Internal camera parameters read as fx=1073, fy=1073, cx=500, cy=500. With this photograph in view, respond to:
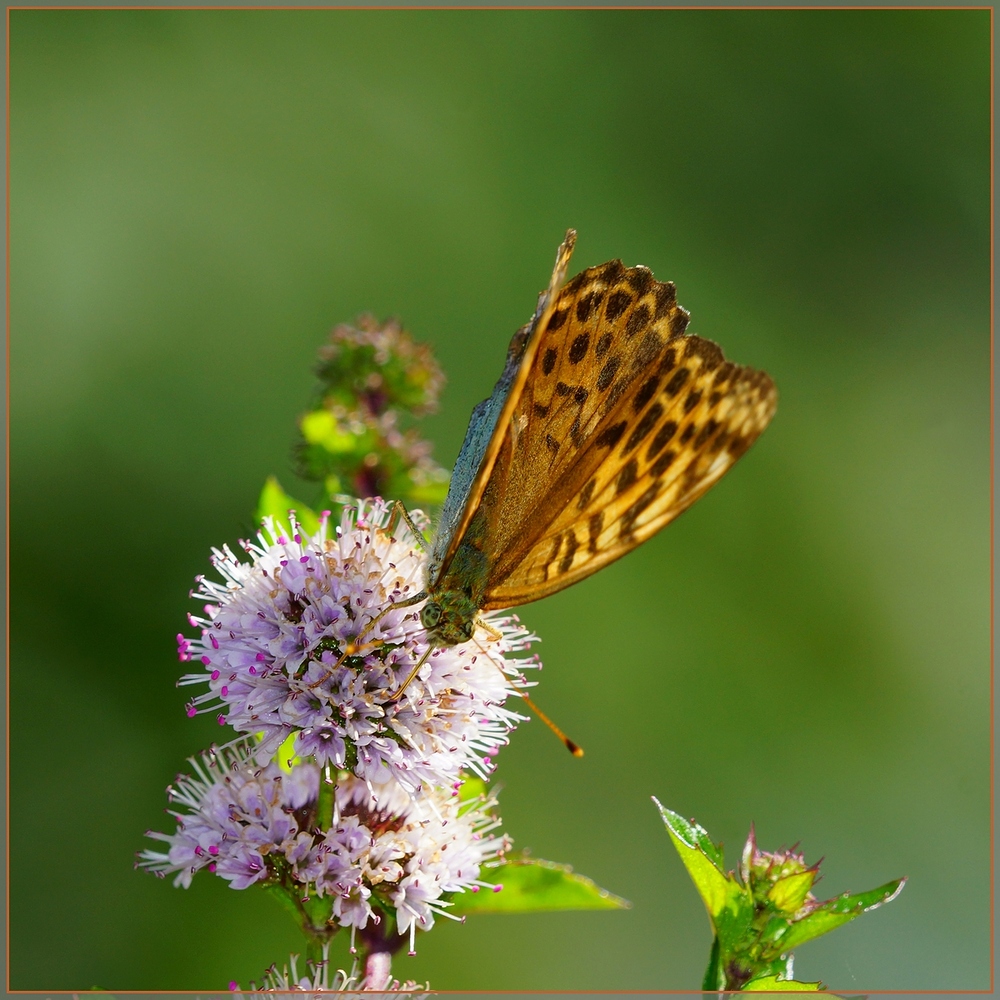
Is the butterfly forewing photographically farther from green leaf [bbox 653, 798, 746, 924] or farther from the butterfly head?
green leaf [bbox 653, 798, 746, 924]

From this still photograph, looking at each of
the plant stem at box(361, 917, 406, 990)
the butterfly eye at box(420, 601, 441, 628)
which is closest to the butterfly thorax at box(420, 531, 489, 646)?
the butterfly eye at box(420, 601, 441, 628)

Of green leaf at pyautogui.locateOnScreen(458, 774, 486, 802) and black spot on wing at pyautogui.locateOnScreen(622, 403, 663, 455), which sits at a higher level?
black spot on wing at pyautogui.locateOnScreen(622, 403, 663, 455)

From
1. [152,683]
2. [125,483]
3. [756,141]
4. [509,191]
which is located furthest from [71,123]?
[756,141]

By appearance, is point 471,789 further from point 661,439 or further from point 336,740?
point 661,439

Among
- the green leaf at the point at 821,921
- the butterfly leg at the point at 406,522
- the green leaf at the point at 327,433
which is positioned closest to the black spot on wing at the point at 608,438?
the butterfly leg at the point at 406,522

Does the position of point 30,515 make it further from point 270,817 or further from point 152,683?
point 270,817

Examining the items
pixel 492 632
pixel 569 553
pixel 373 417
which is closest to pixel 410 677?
pixel 492 632
